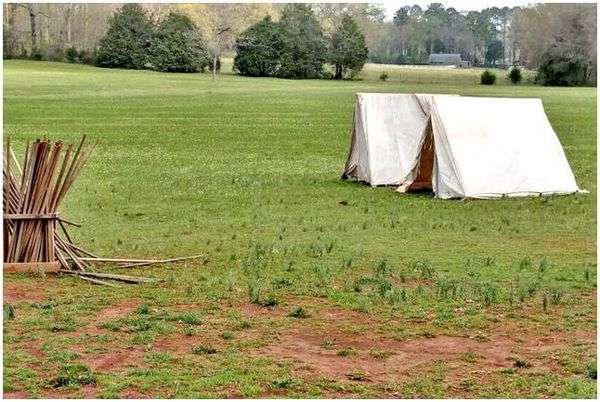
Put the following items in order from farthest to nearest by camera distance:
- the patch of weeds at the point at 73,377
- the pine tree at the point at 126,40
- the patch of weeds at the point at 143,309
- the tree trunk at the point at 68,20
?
the tree trunk at the point at 68,20 < the pine tree at the point at 126,40 < the patch of weeds at the point at 143,309 < the patch of weeds at the point at 73,377

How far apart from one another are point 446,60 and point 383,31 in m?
6.92

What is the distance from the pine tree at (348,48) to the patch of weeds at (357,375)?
7197cm

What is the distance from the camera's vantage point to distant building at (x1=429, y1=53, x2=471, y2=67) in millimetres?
88750

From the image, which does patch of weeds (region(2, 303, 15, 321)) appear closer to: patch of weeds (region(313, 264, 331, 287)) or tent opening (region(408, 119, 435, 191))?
patch of weeds (region(313, 264, 331, 287))

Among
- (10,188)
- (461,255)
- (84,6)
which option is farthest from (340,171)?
(84,6)

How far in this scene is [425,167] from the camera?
23359mm

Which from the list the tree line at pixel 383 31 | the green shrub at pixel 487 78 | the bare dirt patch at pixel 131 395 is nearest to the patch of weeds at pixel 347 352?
the bare dirt patch at pixel 131 395

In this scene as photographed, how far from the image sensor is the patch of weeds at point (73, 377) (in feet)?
26.9

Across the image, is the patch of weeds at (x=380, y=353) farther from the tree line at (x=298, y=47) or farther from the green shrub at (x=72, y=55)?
the green shrub at (x=72, y=55)

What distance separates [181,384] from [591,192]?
1689 centimetres

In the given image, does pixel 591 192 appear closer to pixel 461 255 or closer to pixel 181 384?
pixel 461 255

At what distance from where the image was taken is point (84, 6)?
3442 inches

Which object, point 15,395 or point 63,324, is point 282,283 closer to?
point 63,324

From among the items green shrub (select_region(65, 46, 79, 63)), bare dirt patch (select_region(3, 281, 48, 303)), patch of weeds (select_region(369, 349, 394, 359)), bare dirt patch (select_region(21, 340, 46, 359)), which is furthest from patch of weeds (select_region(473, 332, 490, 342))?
green shrub (select_region(65, 46, 79, 63))
